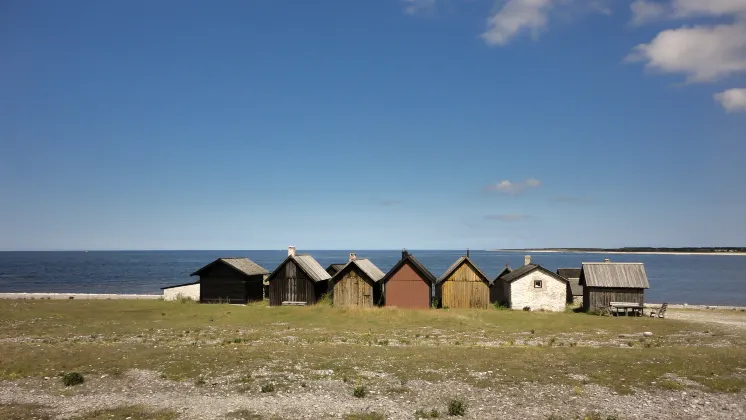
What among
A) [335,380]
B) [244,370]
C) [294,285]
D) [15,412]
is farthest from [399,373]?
[294,285]

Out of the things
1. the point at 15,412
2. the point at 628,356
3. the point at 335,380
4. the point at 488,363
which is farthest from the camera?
the point at 628,356

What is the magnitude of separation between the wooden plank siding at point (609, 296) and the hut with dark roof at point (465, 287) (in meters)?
10.8

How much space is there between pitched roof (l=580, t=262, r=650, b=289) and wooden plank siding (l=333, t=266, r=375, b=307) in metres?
23.5

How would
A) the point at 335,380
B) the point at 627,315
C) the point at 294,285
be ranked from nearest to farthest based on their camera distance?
the point at 335,380 < the point at 627,315 < the point at 294,285

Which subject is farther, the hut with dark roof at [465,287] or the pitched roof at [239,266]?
the pitched roof at [239,266]

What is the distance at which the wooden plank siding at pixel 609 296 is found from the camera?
160 feet

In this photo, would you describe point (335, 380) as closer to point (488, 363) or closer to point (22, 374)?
point (488, 363)

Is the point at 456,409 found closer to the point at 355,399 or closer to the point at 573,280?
the point at 355,399

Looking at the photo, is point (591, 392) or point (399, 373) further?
point (399, 373)

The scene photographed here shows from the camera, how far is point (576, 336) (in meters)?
33.2

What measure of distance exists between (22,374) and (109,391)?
5.39 meters

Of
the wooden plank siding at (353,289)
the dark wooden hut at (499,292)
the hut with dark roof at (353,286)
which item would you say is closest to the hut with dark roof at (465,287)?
the dark wooden hut at (499,292)

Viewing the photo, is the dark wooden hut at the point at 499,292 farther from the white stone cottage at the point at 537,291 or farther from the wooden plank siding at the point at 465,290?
the white stone cottage at the point at 537,291

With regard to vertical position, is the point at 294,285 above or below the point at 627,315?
above
